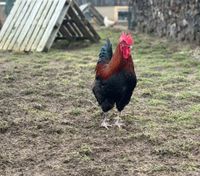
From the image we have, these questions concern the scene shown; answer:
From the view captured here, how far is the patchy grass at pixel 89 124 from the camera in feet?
11.4

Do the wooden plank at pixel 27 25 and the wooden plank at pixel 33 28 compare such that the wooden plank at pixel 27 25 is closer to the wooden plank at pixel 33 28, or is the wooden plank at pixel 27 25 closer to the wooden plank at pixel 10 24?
the wooden plank at pixel 33 28

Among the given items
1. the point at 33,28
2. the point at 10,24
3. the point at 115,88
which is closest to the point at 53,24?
the point at 33,28

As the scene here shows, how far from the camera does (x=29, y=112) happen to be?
493cm

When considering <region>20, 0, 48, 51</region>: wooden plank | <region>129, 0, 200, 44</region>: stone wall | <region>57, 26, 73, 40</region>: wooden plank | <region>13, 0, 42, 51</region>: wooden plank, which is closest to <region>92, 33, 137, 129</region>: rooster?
<region>129, 0, 200, 44</region>: stone wall

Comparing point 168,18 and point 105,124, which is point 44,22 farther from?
point 105,124

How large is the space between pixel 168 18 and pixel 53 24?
2869 millimetres

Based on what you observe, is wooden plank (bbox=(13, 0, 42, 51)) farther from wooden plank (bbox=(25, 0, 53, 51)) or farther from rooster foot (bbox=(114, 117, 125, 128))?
rooster foot (bbox=(114, 117, 125, 128))

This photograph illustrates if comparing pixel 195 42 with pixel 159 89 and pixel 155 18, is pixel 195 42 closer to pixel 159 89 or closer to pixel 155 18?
pixel 155 18

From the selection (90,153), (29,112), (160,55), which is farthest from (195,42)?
(90,153)

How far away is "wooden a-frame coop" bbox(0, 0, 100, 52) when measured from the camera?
31.7 feet

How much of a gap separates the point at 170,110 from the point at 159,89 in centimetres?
107

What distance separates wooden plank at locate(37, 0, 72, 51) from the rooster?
523 centimetres

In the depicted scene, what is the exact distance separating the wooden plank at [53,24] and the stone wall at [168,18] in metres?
2.43

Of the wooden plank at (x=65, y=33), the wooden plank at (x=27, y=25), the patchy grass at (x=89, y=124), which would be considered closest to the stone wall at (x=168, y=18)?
the patchy grass at (x=89, y=124)
